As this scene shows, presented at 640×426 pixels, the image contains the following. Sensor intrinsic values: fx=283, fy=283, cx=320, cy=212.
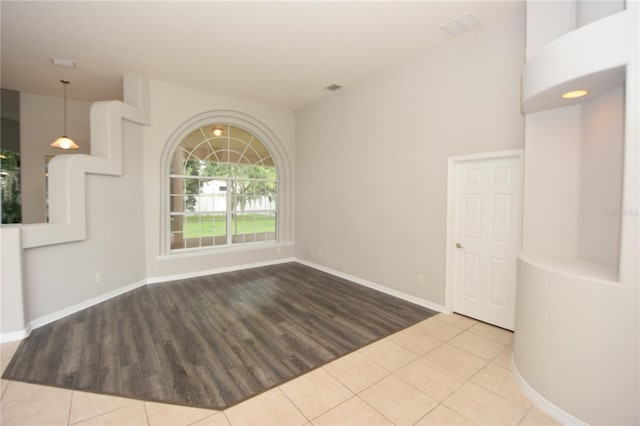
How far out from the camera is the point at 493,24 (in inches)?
126

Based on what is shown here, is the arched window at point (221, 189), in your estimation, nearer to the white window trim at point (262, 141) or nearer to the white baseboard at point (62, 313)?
the white window trim at point (262, 141)

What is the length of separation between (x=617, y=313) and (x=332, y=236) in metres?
4.18

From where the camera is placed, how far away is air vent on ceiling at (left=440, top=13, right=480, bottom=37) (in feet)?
10.1

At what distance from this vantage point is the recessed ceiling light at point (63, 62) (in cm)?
411

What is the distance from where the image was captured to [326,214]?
5750mm

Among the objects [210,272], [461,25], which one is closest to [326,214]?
[210,272]

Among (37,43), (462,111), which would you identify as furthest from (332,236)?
(37,43)

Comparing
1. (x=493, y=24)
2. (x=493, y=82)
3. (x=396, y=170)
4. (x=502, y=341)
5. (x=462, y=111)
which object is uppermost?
(x=493, y=24)

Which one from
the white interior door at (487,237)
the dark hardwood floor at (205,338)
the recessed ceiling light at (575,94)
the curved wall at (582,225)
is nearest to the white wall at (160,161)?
the dark hardwood floor at (205,338)

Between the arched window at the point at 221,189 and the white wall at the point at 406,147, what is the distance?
1123mm

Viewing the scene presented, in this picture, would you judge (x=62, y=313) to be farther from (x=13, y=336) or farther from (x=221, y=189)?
(x=221, y=189)

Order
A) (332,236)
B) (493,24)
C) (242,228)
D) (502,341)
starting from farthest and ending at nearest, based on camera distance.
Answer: (242,228), (332,236), (493,24), (502,341)

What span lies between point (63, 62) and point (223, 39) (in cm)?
266

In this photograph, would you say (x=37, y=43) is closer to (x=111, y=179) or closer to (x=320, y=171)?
(x=111, y=179)
